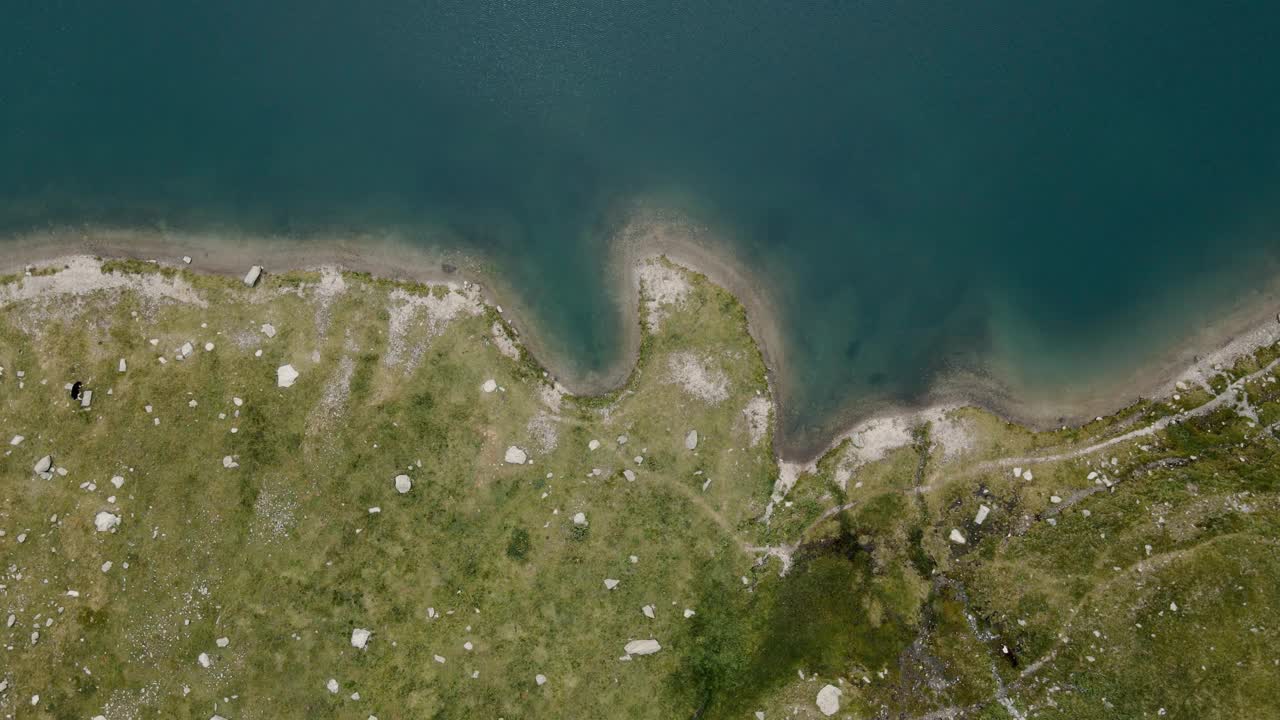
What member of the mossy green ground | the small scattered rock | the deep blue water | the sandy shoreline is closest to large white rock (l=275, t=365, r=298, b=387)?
the mossy green ground

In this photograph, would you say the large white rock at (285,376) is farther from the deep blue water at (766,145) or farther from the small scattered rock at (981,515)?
the small scattered rock at (981,515)

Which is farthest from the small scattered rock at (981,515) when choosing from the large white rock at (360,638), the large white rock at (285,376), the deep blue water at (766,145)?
the large white rock at (285,376)

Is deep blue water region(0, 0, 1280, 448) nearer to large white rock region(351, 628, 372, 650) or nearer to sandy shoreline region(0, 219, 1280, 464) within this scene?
sandy shoreline region(0, 219, 1280, 464)

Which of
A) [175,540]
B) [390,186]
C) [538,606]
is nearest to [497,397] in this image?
[538,606]

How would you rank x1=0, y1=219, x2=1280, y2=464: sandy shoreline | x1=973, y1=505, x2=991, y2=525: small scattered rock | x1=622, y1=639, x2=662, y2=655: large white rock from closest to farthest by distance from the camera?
x1=622, y1=639, x2=662, y2=655: large white rock, x1=973, y1=505, x2=991, y2=525: small scattered rock, x1=0, y1=219, x2=1280, y2=464: sandy shoreline

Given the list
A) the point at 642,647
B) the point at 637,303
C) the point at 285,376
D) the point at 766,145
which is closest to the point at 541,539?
the point at 642,647

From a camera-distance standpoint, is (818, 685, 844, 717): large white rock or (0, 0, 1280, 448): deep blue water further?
(0, 0, 1280, 448): deep blue water
